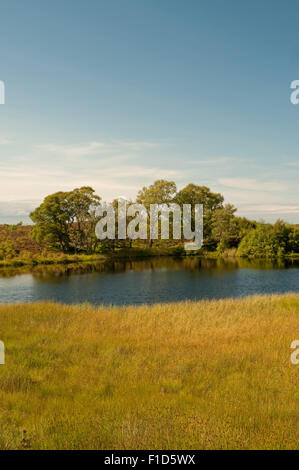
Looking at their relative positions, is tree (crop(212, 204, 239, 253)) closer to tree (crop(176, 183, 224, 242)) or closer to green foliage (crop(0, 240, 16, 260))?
tree (crop(176, 183, 224, 242))

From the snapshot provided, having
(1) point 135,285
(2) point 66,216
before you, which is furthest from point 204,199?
(1) point 135,285

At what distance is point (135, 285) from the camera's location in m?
37.5

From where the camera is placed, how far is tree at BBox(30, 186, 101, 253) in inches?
2530

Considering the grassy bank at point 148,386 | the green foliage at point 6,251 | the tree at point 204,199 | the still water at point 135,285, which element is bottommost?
the still water at point 135,285

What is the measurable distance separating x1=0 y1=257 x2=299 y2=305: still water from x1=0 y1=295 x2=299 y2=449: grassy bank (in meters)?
14.8

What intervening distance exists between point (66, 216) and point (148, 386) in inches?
2299

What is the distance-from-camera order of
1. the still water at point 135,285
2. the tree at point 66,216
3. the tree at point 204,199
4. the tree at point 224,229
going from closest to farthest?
the still water at point 135,285 → the tree at point 66,216 → the tree at point 224,229 → the tree at point 204,199

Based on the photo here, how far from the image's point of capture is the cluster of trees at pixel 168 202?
6462 cm

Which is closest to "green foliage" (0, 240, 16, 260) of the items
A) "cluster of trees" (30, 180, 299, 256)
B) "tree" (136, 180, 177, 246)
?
"cluster of trees" (30, 180, 299, 256)

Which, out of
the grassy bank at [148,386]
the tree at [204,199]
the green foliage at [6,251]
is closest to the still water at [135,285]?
the green foliage at [6,251]

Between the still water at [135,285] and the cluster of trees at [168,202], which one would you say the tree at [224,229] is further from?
the still water at [135,285]

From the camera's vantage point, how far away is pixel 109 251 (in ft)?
234

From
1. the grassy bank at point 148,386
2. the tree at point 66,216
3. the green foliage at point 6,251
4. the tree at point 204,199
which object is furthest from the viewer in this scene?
the tree at point 204,199
